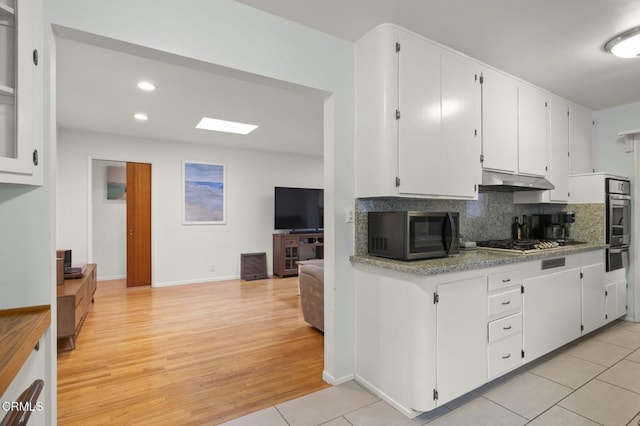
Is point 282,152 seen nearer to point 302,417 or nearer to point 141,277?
point 141,277

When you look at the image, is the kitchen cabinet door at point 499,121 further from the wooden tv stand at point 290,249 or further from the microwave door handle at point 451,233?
the wooden tv stand at point 290,249

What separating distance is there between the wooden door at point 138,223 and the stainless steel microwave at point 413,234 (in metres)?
4.62

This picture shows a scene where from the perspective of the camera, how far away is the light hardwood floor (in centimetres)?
207

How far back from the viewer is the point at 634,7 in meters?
1.97

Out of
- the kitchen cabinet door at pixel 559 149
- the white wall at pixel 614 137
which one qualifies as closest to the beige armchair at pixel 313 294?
the kitchen cabinet door at pixel 559 149

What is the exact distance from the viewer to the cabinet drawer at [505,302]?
2.17m

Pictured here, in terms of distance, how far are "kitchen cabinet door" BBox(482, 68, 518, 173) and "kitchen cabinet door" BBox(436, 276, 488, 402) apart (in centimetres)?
122

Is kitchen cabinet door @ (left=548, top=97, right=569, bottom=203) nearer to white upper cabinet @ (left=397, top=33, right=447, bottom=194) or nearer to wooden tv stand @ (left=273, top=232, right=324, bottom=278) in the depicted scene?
white upper cabinet @ (left=397, top=33, right=447, bottom=194)

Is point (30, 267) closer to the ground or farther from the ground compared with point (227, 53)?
closer to the ground

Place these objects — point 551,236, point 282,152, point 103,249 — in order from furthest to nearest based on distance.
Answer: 1. point 282,152
2. point 103,249
3. point 551,236

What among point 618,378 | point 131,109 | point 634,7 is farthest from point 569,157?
point 131,109

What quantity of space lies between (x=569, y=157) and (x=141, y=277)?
6.46m

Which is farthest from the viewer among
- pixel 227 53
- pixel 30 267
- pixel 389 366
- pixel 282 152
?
pixel 282 152

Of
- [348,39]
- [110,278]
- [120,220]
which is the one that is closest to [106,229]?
[120,220]
